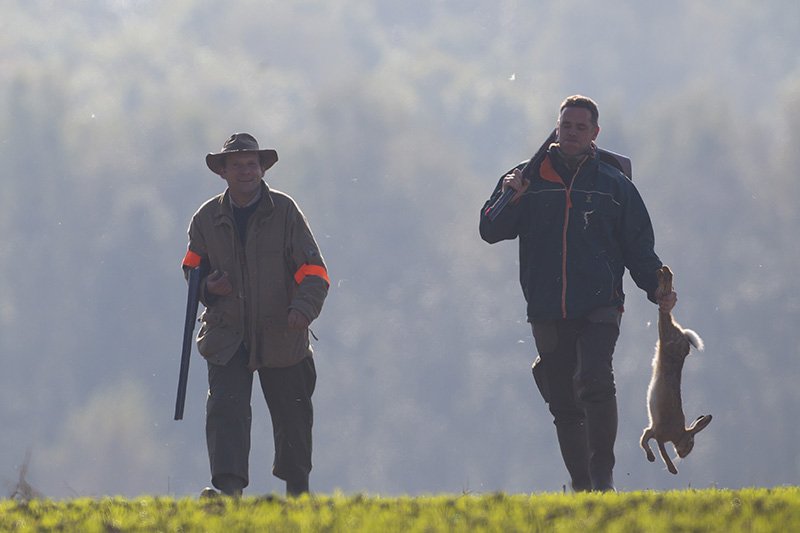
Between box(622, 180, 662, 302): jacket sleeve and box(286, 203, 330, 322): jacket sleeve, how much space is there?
1.94m

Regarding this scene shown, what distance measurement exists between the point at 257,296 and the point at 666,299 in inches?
101

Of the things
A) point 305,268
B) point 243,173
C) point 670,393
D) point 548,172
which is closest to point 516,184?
point 548,172

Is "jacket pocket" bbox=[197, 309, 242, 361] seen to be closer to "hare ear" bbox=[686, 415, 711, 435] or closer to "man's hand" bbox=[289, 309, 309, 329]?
"man's hand" bbox=[289, 309, 309, 329]

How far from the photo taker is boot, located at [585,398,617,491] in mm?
8500

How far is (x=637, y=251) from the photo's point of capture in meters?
8.89

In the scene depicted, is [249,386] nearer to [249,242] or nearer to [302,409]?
[302,409]

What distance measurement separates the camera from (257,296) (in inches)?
349

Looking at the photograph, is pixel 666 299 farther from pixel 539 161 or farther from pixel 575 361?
pixel 539 161

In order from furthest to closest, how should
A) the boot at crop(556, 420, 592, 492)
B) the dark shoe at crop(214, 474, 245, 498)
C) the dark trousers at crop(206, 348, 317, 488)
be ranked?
the boot at crop(556, 420, 592, 492) → the dark trousers at crop(206, 348, 317, 488) → the dark shoe at crop(214, 474, 245, 498)

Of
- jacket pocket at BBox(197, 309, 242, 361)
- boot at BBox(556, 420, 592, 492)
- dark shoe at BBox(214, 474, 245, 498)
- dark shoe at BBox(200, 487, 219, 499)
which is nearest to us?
dark shoe at BBox(200, 487, 219, 499)

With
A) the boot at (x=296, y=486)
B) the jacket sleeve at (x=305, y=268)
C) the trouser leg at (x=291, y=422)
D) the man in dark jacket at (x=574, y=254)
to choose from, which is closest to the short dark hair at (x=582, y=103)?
the man in dark jacket at (x=574, y=254)

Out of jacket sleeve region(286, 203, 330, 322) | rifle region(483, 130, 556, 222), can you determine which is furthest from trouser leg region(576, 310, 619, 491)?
jacket sleeve region(286, 203, 330, 322)

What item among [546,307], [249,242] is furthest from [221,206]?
[546,307]

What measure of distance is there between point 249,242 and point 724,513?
3.62 meters
